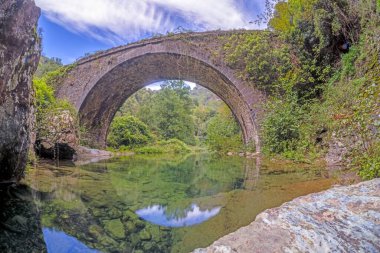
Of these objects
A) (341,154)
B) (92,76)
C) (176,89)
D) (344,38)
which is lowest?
(341,154)

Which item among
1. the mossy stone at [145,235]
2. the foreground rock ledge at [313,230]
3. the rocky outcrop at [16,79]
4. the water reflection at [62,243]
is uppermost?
the rocky outcrop at [16,79]

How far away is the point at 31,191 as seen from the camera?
3.75 metres

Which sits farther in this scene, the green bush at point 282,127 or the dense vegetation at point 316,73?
the green bush at point 282,127

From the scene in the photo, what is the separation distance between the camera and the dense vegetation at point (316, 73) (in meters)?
5.51

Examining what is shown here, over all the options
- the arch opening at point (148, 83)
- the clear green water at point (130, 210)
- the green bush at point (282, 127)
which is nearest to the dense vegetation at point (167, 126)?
the arch opening at point (148, 83)

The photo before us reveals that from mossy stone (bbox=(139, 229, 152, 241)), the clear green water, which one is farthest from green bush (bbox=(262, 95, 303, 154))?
mossy stone (bbox=(139, 229, 152, 241))

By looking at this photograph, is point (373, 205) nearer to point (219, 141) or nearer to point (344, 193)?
point (344, 193)

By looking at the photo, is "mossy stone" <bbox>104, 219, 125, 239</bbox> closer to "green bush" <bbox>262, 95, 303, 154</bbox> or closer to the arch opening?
"green bush" <bbox>262, 95, 303, 154</bbox>

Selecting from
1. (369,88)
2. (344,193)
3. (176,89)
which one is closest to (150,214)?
(344,193)

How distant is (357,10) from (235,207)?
6.73 metres

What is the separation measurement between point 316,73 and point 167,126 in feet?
73.2

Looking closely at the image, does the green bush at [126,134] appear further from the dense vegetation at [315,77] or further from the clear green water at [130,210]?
the clear green water at [130,210]

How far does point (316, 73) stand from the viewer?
921 centimetres

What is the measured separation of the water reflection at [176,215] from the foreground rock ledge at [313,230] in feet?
5.12
